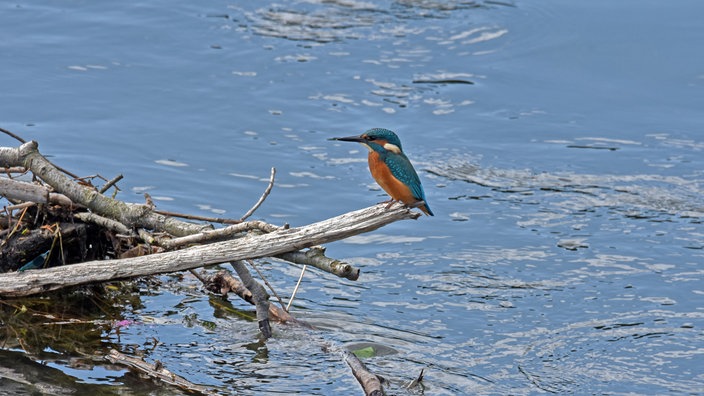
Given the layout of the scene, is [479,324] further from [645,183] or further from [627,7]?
[627,7]

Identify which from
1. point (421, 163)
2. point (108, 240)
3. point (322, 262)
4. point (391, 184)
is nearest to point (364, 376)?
point (322, 262)

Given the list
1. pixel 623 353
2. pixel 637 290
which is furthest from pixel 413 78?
pixel 623 353

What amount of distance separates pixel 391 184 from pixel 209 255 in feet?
3.68

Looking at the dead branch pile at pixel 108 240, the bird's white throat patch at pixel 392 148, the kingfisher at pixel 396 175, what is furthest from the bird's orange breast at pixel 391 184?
the dead branch pile at pixel 108 240

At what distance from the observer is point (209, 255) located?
6133mm

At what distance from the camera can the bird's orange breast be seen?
621 centimetres

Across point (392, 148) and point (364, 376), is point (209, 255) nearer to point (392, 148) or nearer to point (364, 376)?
point (364, 376)

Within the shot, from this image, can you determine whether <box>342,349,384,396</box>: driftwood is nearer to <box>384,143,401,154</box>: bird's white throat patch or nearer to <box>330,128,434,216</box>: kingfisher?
<box>330,128,434,216</box>: kingfisher

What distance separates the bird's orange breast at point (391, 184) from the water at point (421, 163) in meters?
1.21

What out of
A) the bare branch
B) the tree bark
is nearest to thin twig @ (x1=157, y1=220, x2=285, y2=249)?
the bare branch

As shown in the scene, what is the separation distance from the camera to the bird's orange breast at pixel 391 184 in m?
6.21

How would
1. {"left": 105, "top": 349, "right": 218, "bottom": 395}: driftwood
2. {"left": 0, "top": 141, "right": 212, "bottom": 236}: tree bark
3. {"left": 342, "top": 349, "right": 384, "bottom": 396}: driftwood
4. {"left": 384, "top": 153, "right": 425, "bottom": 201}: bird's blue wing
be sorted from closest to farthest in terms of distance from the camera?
{"left": 342, "top": 349, "right": 384, "bottom": 396}: driftwood
{"left": 384, "top": 153, "right": 425, "bottom": 201}: bird's blue wing
{"left": 105, "top": 349, "right": 218, "bottom": 395}: driftwood
{"left": 0, "top": 141, "right": 212, "bottom": 236}: tree bark

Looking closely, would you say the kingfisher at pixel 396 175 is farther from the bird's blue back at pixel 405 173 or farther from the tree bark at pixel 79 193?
the tree bark at pixel 79 193

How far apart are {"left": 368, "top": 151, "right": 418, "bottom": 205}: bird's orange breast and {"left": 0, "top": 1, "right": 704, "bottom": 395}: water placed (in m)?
1.21
